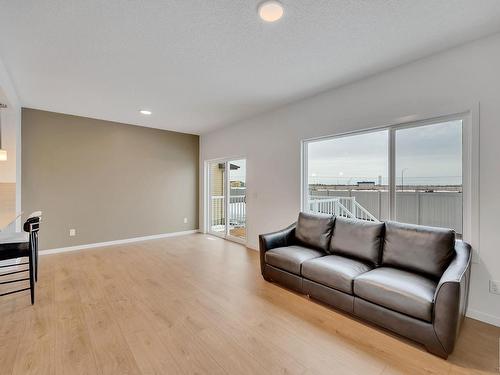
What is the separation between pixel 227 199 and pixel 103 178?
2669 mm

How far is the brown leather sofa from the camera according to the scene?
72.4 inches

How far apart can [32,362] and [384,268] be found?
310 centimetres

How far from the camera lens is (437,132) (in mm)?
2686

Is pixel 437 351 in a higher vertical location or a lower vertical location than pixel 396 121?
lower

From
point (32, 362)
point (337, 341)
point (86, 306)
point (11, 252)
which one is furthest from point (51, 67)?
point (337, 341)

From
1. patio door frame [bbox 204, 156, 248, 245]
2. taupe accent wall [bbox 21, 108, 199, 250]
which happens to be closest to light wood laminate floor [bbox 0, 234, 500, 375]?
A: taupe accent wall [bbox 21, 108, 199, 250]

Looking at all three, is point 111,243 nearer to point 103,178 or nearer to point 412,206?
point 103,178

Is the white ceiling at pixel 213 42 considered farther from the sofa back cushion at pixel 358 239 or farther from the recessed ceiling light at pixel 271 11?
the sofa back cushion at pixel 358 239

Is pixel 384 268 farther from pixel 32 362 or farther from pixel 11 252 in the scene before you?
pixel 11 252

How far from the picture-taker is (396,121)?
2.88m

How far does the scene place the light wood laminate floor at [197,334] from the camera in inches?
69.0

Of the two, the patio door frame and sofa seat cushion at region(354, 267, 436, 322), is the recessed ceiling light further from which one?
the patio door frame

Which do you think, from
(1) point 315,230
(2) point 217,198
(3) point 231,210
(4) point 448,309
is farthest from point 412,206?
(2) point 217,198

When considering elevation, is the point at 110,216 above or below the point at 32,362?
above
